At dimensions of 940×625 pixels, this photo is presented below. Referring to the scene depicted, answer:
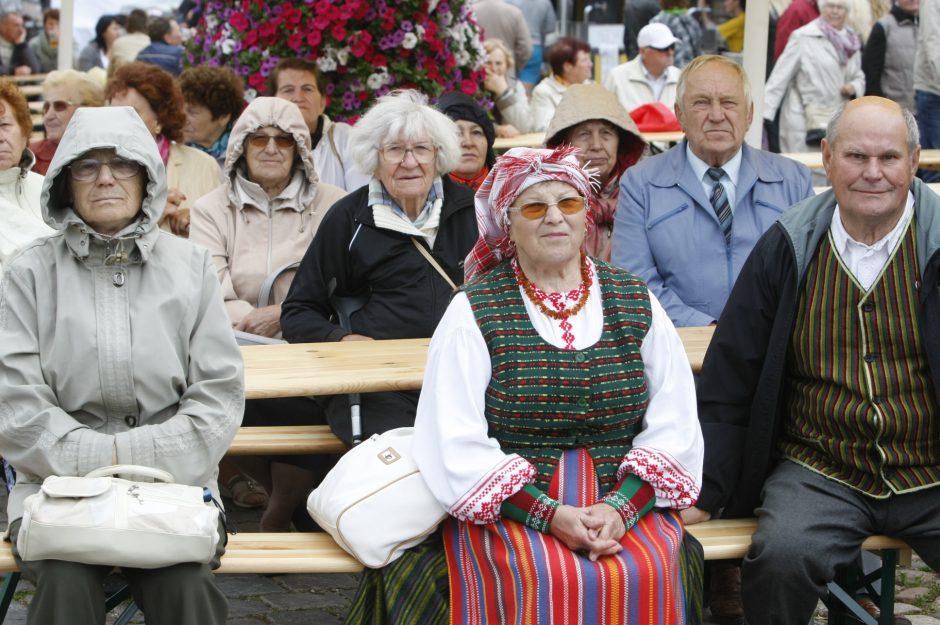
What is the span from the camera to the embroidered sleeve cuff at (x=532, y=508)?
3.42 meters

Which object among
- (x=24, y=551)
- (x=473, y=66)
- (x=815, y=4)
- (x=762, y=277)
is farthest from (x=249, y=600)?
(x=815, y=4)

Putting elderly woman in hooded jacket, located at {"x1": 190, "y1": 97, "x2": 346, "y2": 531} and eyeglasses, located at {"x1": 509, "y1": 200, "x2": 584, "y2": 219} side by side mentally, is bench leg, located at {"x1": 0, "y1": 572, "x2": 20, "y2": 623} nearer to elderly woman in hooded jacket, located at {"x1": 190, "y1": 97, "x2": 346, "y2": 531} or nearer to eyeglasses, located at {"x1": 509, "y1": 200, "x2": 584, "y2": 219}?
elderly woman in hooded jacket, located at {"x1": 190, "y1": 97, "x2": 346, "y2": 531}

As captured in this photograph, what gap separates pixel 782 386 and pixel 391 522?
1249 mm

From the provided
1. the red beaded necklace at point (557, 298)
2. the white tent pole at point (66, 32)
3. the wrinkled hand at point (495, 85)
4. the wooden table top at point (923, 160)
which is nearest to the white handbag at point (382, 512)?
the red beaded necklace at point (557, 298)

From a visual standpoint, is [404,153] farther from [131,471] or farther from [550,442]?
[131,471]

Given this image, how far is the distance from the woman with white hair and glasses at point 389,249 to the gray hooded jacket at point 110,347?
3.72 ft

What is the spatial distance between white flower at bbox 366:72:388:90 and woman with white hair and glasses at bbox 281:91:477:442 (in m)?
2.08

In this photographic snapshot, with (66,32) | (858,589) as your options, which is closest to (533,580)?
(858,589)

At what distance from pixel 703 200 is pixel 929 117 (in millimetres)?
4939

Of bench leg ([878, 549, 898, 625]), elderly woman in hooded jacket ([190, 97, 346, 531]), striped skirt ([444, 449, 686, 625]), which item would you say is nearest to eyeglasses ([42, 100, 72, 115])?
elderly woman in hooded jacket ([190, 97, 346, 531])

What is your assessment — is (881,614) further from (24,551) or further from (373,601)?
(24,551)

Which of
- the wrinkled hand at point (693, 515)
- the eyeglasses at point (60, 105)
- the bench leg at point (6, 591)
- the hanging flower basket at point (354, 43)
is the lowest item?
the bench leg at point (6, 591)

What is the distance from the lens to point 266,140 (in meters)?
5.29

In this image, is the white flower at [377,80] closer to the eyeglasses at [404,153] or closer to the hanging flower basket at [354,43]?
the hanging flower basket at [354,43]
